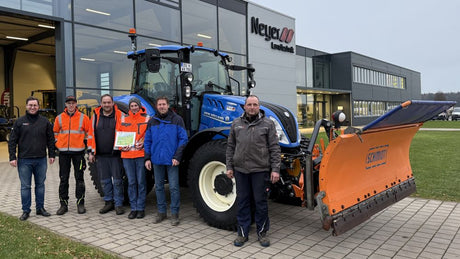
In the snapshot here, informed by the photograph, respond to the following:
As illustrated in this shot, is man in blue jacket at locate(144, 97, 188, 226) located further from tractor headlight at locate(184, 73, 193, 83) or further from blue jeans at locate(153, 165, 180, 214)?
tractor headlight at locate(184, 73, 193, 83)

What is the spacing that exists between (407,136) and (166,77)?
3.71 metres

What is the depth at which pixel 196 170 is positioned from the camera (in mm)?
5137

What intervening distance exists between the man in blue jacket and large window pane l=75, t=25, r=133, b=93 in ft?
29.0

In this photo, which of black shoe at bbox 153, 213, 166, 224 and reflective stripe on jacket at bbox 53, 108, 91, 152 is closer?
black shoe at bbox 153, 213, 166, 224

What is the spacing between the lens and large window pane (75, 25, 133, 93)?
1309 centimetres

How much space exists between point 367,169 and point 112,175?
3.73 m

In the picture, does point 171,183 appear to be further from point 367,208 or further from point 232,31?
point 232,31

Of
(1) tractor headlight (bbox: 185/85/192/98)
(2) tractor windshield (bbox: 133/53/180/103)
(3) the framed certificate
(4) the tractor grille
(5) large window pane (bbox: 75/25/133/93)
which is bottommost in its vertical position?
(3) the framed certificate

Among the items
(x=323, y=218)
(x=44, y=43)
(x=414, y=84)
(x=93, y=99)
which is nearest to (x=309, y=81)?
(x=44, y=43)

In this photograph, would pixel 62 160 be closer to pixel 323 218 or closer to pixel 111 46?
pixel 323 218

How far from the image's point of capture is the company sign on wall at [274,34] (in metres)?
20.5

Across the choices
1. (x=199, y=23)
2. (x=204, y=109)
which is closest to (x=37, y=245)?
(x=204, y=109)

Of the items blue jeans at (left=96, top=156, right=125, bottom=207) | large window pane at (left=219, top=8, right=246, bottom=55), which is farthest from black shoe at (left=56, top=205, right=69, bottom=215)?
large window pane at (left=219, top=8, right=246, bottom=55)

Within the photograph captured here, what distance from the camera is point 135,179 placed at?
5.69 metres
